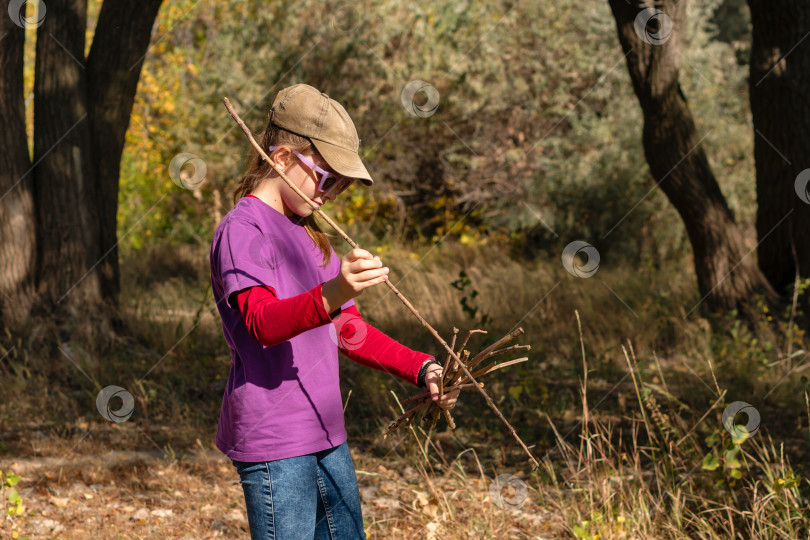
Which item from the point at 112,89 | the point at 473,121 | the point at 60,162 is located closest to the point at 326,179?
the point at 60,162

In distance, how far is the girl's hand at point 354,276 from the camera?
1.58 meters

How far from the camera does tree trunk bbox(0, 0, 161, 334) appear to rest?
17.8 ft

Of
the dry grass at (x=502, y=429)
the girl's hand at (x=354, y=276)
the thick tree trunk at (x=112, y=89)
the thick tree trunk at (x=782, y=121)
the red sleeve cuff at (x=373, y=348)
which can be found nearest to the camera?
the girl's hand at (x=354, y=276)

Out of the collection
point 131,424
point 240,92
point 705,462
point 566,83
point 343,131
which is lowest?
point 705,462

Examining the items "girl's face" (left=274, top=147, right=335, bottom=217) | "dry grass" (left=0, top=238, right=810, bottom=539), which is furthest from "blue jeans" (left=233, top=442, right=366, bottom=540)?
"dry grass" (left=0, top=238, right=810, bottom=539)

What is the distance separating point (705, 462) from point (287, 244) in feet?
5.57

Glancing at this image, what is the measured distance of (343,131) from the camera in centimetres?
193

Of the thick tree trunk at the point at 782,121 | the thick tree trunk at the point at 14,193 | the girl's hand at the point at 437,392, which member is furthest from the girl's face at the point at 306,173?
the thick tree trunk at the point at 782,121

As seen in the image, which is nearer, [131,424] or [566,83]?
[131,424]

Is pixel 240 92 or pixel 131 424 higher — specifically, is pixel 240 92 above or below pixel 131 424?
above

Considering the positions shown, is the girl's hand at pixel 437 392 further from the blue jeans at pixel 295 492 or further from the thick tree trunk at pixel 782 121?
the thick tree trunk at pixel 782 121

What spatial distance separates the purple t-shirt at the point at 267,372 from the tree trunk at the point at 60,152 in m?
4.00

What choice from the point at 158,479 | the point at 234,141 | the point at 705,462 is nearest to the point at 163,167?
the point at 234,141

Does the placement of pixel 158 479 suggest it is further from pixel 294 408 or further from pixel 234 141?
pixel 234 141
